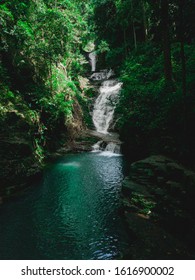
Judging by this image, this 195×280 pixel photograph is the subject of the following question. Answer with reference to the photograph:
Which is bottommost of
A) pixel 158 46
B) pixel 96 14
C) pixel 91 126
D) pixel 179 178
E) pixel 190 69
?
pixel 179 178

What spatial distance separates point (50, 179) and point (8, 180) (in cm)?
298

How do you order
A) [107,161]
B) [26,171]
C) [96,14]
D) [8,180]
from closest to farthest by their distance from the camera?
[8,180], [26,171], [107,161], [96,14]

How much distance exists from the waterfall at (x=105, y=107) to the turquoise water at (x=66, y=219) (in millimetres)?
13030

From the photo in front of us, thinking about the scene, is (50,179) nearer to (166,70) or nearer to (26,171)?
(26,171)

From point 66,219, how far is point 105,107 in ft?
70.1

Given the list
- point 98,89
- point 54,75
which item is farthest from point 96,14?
point 54,75

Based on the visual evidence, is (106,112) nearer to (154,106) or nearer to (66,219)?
(154,106)

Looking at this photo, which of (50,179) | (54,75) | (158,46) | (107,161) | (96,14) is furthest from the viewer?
(96,14)

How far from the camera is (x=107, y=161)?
56.7 ft

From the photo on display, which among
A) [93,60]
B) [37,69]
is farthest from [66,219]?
[93,60]

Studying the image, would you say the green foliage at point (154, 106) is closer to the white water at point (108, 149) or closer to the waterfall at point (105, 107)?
the white water at point (108, 149)

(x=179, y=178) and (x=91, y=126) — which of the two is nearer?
(x=179, y=178)

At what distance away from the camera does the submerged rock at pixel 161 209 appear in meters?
6.39

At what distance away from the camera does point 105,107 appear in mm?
28750
